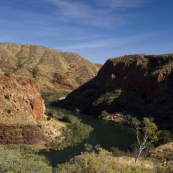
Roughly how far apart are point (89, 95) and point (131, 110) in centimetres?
2182

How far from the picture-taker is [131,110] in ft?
242

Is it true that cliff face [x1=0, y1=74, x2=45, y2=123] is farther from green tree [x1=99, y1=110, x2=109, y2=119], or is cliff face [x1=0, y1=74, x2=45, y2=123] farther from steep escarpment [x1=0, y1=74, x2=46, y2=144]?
green tree [x1=99, y1=110, x2=109, y2=119]

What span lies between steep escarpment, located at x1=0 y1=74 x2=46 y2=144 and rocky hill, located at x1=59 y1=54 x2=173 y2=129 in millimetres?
29983

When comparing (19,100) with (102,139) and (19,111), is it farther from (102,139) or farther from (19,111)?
(102,139)

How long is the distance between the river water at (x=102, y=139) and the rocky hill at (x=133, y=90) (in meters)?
9.47

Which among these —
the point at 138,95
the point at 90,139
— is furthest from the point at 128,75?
the point at 90,139

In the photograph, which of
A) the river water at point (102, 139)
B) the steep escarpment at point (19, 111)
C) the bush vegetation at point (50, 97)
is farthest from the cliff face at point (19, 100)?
the bush vegetation at point (50, 97)

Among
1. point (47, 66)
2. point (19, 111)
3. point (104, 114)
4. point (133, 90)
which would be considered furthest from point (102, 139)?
point (47, 66)

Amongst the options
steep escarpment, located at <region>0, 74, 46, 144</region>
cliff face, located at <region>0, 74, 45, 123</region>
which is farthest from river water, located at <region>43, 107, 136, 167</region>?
cliff face, located at <region>0, 74, 45, 123</region>

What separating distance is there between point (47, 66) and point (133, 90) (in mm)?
69130

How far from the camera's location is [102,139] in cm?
4991

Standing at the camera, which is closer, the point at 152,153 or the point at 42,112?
the point at 152,153

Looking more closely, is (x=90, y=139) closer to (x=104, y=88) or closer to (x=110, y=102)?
(x=110, y=102)

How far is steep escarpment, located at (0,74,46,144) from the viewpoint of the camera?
40.1 metres
